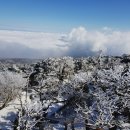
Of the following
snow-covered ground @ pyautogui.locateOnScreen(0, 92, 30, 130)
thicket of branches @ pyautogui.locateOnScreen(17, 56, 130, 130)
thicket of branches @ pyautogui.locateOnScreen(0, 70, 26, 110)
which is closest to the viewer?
thicket of branches @ pyautogui.locateOnScreen(17, 56, 130, 130)

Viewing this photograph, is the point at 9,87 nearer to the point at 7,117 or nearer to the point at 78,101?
the point at 7,117

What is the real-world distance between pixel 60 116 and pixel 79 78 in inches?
382

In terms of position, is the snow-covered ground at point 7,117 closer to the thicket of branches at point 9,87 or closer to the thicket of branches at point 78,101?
the thicket of branches at point 9,87

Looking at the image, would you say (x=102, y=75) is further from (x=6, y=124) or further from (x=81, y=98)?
(x=6, y=124)

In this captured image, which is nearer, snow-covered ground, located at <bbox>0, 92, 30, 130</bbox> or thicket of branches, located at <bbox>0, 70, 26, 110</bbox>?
snow-covered ground, located at <bbox>0, 92, 30, 130</bbox>

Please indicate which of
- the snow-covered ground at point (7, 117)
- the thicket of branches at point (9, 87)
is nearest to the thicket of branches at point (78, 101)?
the thicket of branches at point (9, 87)

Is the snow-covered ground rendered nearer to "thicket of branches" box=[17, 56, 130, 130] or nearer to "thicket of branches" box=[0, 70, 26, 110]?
"thicket of branches" box=[0, 70, 26, 110]

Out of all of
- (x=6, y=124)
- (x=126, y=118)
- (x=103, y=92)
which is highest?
(x=103, y=92)

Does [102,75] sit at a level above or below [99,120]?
above

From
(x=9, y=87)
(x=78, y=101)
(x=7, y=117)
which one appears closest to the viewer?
(x=78, y=101)

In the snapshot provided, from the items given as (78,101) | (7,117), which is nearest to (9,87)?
(7,117)

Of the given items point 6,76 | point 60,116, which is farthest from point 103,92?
point 6,76

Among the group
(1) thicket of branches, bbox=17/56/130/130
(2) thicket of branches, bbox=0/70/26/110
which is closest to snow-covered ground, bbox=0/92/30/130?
(2) thicket of branches, bbox=0/70/26/110

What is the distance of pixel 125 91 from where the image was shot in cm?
5341
